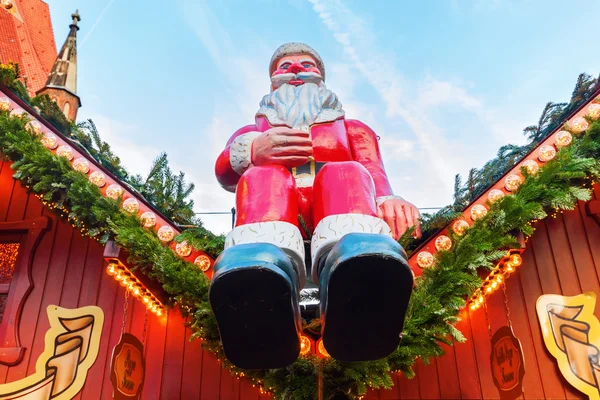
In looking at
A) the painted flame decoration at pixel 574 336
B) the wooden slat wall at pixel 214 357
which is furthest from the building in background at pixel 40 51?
Answer: the painted flame decoration at pixel 574 336

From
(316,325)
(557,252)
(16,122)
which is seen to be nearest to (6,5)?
(16,122)

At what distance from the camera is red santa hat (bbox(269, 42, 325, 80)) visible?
10.6 feet

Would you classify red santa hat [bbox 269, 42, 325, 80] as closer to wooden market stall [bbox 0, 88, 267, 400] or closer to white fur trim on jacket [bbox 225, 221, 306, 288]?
wooden market stall [bbox 0, 88, 267, 400]

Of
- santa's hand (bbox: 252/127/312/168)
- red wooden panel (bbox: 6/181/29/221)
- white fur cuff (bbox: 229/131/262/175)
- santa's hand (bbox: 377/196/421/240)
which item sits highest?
red wooden panel (bbox: 6/181/29/221)

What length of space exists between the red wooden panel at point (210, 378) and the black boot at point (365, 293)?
156 centimetres

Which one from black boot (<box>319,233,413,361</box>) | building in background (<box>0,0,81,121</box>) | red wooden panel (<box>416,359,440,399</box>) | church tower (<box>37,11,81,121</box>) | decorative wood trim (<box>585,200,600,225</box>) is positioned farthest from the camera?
building in background (<box>0,0,81,121</box>)

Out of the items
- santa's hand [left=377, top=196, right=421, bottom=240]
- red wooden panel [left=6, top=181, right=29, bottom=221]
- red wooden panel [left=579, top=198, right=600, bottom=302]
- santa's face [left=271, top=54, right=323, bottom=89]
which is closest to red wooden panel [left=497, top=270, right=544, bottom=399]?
red wooden panel [left=579, top=198, right=600, bottom=302]

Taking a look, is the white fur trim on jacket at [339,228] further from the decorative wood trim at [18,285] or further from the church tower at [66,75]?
the church tower at [66,75]

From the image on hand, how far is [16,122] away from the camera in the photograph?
2.80 meters

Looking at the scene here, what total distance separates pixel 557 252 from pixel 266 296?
2453 mm

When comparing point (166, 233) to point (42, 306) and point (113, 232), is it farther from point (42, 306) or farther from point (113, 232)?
point (42, 306)

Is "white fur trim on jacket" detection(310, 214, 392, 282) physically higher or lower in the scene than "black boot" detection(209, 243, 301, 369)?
higher

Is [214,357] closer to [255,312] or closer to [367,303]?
[255,312]

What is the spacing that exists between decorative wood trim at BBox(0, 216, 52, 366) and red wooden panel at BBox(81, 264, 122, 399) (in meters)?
0.43
